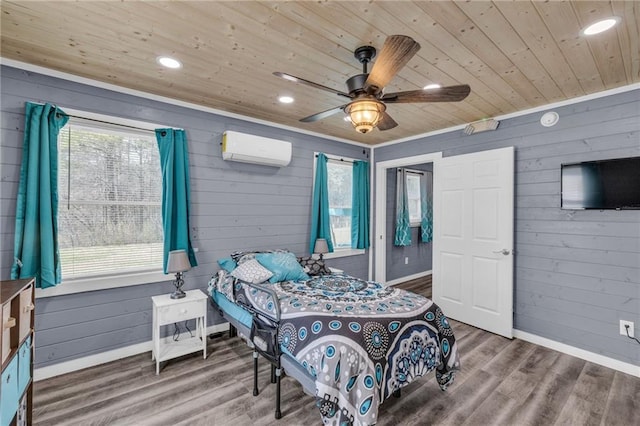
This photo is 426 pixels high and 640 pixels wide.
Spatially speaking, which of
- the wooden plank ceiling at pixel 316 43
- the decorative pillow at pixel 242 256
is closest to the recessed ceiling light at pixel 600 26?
the wooden plank ceiling at pixel 316 43

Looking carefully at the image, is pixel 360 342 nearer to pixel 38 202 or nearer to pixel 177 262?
pixel 177 262

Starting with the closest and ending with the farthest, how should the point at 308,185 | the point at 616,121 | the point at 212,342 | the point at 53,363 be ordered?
1. the point at 53,363
2. the point at 616,121
3. the point at 212,342
4. the point at 308,185

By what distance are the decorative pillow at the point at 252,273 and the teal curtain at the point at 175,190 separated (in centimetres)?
59

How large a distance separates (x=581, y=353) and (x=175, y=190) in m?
4.55

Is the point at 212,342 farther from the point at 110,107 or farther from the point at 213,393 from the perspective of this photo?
the point at 110,107

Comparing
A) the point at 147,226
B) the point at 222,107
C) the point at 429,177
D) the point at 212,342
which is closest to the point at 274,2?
the point at 222,107

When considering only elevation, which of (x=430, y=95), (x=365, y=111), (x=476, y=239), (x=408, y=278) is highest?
(x=430, y=95)

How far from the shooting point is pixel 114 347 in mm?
2879

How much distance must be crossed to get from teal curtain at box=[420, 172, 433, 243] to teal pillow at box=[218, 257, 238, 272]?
4.28 metres

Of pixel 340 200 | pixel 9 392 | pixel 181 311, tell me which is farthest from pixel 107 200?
pixel 340 200

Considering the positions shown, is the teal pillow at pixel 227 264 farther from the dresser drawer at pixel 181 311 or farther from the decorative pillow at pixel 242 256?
the dresser drawer at pixel 181 311

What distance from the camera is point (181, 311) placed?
2.83 m

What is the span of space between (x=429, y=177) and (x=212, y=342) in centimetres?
530

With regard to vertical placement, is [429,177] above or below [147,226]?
above
